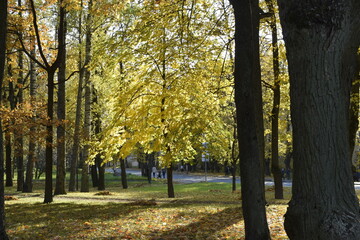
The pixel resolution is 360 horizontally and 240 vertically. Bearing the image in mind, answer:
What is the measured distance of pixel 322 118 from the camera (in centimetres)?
322

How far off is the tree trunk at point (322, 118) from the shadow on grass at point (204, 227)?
3710mm

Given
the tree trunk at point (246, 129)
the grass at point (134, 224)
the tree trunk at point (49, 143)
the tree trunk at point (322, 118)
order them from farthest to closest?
the tree trunk at point (49, 143) → the grass at point (134, 224) → the tree trunk at point (246, 129) → the tree trunk at point (322, 118)

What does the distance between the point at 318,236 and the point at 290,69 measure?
5.00ft

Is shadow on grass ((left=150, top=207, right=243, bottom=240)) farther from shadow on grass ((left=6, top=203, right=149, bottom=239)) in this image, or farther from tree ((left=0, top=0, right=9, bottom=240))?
tree ((left=0, top=0, right=9, bottom=240))

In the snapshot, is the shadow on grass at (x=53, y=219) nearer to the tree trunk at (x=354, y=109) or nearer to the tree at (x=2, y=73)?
the tree at (x=2, y=73)

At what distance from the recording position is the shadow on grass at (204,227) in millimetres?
6781

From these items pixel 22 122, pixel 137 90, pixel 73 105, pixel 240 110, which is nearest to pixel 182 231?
pixel 240 110

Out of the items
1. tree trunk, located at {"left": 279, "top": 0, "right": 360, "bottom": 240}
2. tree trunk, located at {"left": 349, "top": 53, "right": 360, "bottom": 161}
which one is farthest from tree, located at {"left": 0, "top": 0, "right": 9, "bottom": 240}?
tree trunk, located at {"left": 349, "top": 53, "right": 360, "bottom": 161}

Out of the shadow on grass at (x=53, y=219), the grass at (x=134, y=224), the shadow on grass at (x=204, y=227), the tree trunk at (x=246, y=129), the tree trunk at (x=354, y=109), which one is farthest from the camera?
the tree trunk at (x=354, y=109)

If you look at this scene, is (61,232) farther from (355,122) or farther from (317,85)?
(355,122)

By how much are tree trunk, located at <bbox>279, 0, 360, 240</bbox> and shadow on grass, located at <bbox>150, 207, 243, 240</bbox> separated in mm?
3710

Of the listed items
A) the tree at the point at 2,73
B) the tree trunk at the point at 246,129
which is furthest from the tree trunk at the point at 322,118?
the tree at the point at 2,73

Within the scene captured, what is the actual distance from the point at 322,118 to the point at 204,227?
4.95 metres

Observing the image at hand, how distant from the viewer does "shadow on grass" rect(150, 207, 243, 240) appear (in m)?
6.78
